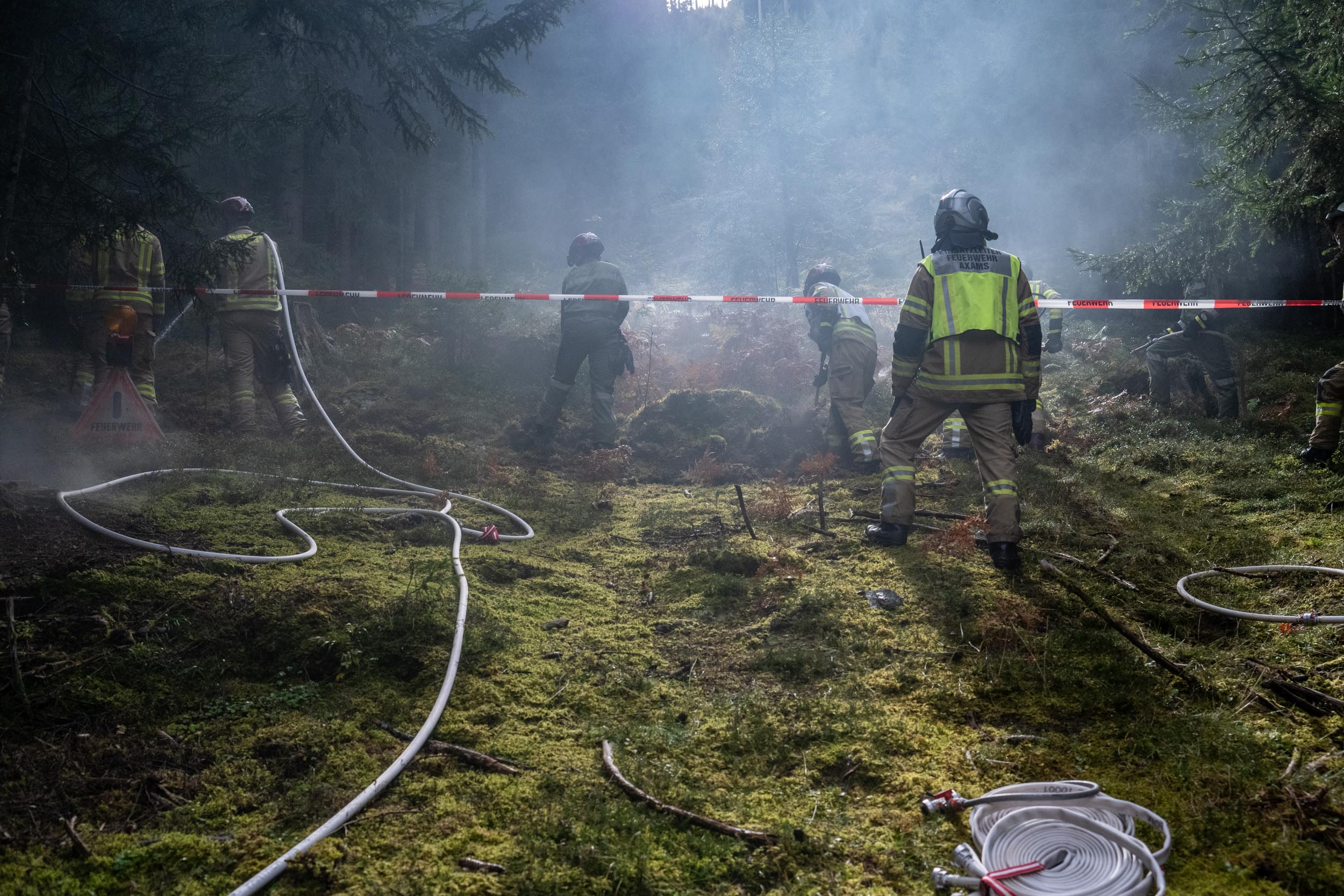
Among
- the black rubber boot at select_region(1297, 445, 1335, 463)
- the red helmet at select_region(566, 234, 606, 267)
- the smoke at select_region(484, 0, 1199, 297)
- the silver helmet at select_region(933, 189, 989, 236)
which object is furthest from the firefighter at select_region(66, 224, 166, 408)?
the black rubber boot at select_region(1297, 445, 1335, 463)

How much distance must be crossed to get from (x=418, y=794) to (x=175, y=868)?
0.64 meters

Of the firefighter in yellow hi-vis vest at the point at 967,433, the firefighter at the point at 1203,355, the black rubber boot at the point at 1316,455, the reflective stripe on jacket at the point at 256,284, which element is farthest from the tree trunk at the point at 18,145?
the firefighter at the point at 1203,355

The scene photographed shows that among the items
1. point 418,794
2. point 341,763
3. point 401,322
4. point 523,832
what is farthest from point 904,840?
point 401,322

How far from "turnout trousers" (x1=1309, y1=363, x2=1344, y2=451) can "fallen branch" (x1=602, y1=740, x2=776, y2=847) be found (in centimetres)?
618

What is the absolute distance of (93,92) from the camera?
551 centimetres

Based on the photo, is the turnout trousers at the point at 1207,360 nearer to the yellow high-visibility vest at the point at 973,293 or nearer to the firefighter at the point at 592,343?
the yellow high-visibility vest at the point at 973,293

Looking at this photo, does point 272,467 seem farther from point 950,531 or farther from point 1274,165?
point 1274,165

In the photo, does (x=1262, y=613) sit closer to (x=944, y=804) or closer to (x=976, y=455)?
(x=976, y=455)

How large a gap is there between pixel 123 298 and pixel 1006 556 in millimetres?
8103

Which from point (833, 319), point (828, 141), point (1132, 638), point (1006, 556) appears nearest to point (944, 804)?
point (1132, 638)

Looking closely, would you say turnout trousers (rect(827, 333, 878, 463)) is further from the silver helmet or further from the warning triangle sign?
the warning triangle sign

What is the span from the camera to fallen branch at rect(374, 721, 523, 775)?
265 centimetres

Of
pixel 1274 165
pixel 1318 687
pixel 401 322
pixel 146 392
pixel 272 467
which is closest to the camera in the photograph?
pixel 1318 687

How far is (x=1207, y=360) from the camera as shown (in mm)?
9031
